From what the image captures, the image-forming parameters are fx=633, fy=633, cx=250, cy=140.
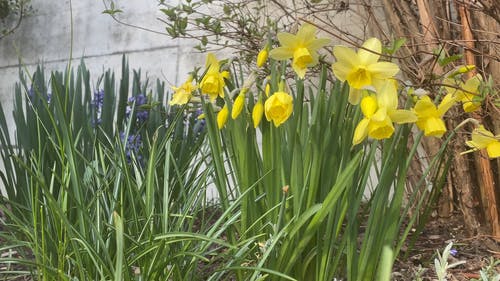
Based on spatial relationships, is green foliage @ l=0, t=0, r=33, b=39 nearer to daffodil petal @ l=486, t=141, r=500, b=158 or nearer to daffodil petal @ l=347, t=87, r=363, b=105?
daffodil petal @ l=347, t=87, r=363, b=105

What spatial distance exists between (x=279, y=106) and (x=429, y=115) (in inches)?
11.6

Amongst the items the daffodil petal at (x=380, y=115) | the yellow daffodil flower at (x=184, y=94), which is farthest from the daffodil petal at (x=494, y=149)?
the yellow daffodil flower at (x=184, y=94)

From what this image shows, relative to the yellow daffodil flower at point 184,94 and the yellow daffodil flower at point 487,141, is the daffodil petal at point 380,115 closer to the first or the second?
the yellow daffodil flower at point 487,141

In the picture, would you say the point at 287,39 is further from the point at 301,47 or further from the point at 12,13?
the point at 12,13

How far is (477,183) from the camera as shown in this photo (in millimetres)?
2104

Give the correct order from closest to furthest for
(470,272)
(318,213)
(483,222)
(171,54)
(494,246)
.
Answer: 1. (318,213)
2. (470,272)
3. (494,246)
4. (483,222)
5. (171,54)

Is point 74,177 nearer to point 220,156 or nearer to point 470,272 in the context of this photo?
point 220,156

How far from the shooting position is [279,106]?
1.24 meters

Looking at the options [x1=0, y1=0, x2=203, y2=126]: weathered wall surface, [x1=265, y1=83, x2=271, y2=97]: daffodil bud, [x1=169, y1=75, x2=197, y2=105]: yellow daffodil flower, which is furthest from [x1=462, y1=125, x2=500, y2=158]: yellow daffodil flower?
[x1=0, y1=0, x2=203, y2=126]: weathered wall surface

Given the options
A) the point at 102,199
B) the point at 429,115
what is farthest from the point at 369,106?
the point at 102,199

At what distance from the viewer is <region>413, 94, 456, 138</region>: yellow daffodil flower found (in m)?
1.22

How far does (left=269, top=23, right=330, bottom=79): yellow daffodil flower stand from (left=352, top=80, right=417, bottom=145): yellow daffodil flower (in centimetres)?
17

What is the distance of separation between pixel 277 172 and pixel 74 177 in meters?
0.47

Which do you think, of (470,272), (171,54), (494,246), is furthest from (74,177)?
(171,54)
